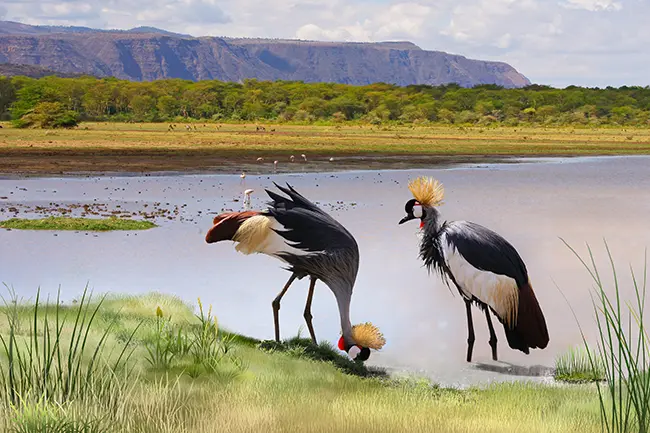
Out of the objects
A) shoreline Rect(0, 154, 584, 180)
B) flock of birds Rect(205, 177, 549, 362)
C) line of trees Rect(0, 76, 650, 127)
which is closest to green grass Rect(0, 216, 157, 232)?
flock of birds Rect(205, 177, 549, 362)

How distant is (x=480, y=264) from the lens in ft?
24.4

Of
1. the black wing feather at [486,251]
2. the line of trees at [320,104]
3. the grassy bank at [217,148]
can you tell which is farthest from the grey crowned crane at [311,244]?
the line of trees at [320,104]

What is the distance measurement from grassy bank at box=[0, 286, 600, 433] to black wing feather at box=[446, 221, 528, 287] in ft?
3.25

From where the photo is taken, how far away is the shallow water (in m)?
8.70

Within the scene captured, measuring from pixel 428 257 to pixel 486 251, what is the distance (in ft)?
1.63

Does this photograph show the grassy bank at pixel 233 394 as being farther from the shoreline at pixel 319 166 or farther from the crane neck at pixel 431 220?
the shoreline at pixel 319 166

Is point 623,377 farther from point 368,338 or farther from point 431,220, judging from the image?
point 431,220

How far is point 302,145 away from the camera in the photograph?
43469 mm

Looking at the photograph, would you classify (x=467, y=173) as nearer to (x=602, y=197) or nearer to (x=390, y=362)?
(x=602, y=197)

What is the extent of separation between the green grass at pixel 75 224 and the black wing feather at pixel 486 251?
9.74 meters

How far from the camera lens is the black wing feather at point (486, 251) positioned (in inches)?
292

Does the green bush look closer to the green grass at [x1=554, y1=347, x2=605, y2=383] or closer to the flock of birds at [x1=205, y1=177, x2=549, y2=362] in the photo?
the flock of birds at [x1=205, y1=177, x2=549, y2=362]

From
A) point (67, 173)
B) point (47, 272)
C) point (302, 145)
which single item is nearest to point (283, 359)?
point (47, 272)

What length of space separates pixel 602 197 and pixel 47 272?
15.1 metres
